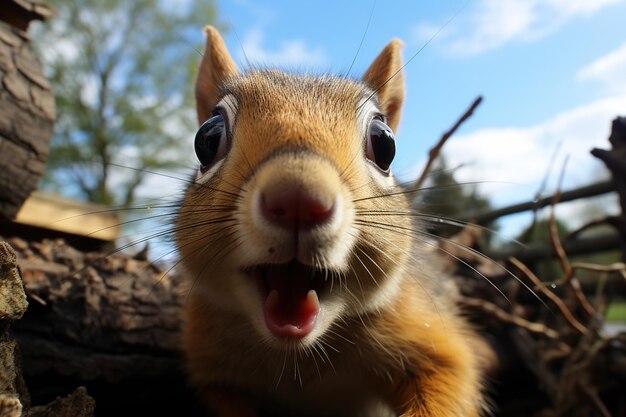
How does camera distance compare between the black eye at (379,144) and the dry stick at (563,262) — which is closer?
the black eye at (379,144)

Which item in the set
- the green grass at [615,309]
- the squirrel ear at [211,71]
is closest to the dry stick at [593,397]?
the green grass at [615,309]

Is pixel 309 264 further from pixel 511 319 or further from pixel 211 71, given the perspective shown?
pixel 511 319

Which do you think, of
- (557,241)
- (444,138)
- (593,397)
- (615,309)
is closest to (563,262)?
(557,241)

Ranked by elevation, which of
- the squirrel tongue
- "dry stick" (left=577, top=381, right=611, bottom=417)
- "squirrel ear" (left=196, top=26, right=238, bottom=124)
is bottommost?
"dry stick" (left=577, top=381, right=611, bottom=417)

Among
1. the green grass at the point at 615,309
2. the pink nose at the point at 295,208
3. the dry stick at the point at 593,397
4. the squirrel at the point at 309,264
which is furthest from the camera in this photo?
the green grass at the point at 615,309

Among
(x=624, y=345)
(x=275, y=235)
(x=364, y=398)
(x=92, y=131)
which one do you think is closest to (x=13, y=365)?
(x=275, y=235)

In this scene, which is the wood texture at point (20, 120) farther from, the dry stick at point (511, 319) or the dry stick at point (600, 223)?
the dry stick at point (600, 223)

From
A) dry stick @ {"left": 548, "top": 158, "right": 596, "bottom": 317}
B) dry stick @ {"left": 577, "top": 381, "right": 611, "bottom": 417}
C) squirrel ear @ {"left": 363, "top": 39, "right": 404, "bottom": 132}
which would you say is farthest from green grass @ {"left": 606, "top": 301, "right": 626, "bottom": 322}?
squirrel ear @ {"left": 363, "top": 39, "right": 404, "bottom": 132}

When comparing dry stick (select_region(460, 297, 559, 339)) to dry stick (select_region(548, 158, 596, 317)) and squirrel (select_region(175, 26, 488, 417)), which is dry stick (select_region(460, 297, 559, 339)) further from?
squirrel (select_region(175, 26, 488, 417))
